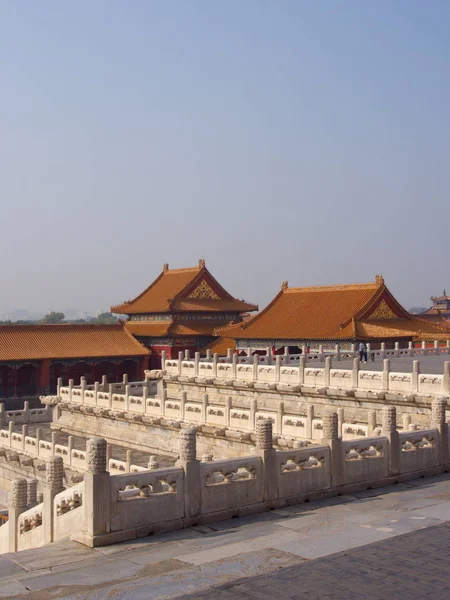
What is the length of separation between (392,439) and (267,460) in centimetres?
317

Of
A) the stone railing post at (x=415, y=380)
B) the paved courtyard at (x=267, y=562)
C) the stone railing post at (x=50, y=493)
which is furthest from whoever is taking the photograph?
the stone railing post at (x=415, y=380)

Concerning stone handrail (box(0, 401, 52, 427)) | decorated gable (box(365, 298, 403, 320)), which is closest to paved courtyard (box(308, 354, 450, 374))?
decorated gable (box(365, 298, 403, 320))

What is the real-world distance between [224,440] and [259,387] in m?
4.55

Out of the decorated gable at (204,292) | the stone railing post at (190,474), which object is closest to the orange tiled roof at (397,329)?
the decorated gable at (204,292)

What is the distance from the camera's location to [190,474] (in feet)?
38.1

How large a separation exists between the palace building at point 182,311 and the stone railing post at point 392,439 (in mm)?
41405

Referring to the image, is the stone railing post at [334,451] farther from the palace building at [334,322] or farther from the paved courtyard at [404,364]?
the palace building at [334,322]

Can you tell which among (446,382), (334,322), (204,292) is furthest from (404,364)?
(204,292)

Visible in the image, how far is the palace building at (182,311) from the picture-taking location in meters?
56.3

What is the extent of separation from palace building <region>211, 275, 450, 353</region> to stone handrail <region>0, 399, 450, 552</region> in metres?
28.4

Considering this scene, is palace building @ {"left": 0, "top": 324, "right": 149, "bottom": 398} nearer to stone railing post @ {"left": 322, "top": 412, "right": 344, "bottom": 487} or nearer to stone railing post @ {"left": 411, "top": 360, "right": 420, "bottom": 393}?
stone railing post @ {"left": 411, "top": 360, "right": 420, "bottom": 393}

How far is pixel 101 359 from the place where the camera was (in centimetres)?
5162

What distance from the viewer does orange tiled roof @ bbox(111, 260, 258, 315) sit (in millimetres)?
58312

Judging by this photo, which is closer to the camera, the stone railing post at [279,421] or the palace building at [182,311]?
the stone railing post at [279,421]
